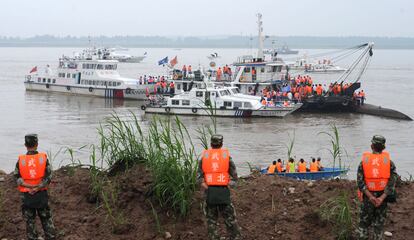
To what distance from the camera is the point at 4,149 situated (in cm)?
2456

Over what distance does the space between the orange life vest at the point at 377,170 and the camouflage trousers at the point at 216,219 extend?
162 centimetres

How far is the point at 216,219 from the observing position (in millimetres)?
6680

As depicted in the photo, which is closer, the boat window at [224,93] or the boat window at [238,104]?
the boat window at [238,104]

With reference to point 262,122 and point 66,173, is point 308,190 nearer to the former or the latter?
point 66,173

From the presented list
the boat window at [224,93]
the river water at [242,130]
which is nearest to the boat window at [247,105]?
Answer: the river water at [242,130]

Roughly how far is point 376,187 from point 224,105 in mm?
29006

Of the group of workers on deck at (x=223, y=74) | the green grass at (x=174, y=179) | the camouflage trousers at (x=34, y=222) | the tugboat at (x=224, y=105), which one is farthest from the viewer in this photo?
the group of workers on deck at (x=223, y=74)

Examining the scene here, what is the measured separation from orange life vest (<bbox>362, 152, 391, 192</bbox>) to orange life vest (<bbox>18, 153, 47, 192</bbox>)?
12.3 ft

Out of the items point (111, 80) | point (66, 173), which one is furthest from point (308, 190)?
point (111, 80)

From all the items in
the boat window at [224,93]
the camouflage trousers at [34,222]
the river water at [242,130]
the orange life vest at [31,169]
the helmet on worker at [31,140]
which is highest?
the helmet on worker at [31,140]

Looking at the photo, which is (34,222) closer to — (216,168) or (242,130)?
(216,168)

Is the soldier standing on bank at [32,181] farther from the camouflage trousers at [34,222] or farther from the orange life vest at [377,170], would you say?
the orange life vest at [377,170]

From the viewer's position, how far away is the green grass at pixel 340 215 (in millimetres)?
6758

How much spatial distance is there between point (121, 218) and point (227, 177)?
1.59m
